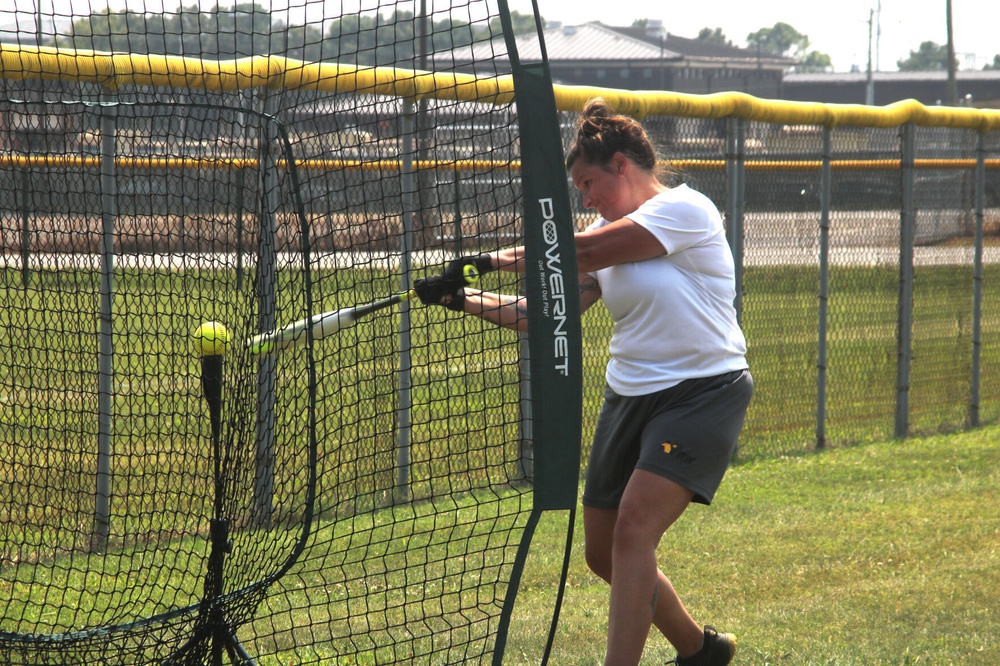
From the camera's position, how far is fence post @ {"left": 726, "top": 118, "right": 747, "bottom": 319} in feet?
23.6

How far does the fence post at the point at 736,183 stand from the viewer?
7.19 meters

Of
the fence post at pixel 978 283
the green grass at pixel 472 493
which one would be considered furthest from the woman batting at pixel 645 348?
the fence post at pixel 978 283

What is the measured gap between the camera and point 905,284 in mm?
8180

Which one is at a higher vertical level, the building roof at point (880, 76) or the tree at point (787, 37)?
the tree at point (787, 37)

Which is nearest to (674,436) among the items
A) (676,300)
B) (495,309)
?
(676,300)

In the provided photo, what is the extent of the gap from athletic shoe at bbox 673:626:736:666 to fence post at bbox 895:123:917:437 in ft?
16.0

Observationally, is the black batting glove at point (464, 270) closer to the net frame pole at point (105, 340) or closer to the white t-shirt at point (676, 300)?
the white t-shirt at point (676, 300)

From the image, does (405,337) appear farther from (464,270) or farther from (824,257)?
(824,257)

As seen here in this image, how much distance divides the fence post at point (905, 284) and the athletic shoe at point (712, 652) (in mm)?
4888

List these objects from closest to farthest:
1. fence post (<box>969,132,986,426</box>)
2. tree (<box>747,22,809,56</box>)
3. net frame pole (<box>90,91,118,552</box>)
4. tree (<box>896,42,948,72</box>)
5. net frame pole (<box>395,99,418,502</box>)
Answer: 1. net frame pole (<box>90,91,118,552</box>)
2. net frame pole (<box>395,99,418,502</box>)
3. fence post (<box>969,132,986,426</box>)
4. tree (<box>896,42,948,72</box>)
5. tree (<box>747,22,809,56</box>)

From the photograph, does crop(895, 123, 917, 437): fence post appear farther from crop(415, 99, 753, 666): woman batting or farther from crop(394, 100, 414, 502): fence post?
crop(415, 99, 753, 666): woman batting

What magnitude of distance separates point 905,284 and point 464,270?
569cm

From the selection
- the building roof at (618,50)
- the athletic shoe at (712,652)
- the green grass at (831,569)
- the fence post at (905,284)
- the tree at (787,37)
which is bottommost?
the green grass at (831,569)

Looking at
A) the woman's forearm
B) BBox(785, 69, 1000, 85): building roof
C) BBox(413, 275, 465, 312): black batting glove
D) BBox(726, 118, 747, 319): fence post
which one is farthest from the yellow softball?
BBox(785, 69, 1000, 85): building roof
